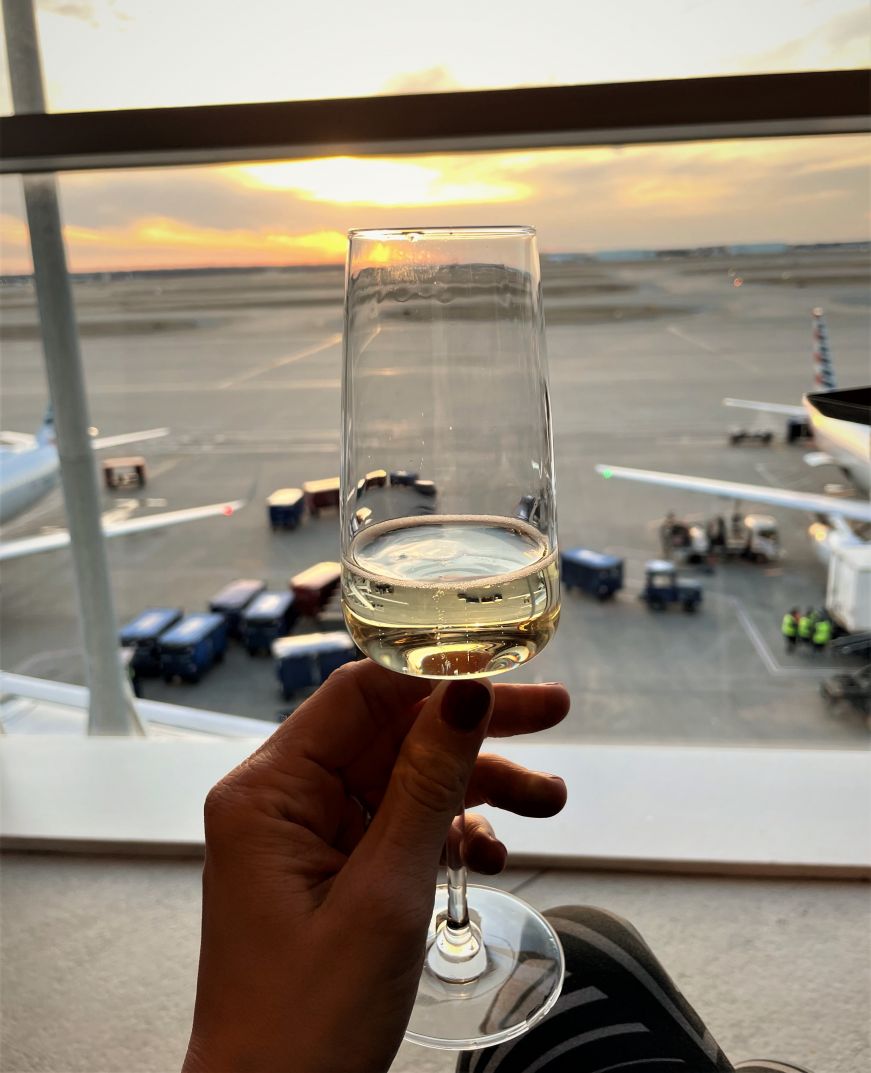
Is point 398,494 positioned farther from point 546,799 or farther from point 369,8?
point 369,8

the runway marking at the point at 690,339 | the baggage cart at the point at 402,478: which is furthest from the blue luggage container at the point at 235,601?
the runway marking at the point at 690,339

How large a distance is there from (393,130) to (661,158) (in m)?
0.88

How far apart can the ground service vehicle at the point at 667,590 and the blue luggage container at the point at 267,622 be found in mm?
2116

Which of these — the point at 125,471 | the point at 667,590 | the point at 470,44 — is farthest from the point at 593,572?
the point at 470,44

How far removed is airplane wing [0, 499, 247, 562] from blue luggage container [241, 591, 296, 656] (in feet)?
2.07

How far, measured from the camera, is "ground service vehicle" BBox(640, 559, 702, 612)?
4.42 meters

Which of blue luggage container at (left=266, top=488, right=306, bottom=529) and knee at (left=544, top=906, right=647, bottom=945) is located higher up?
knee at (left=544, top=906, right=647, bottom=945)

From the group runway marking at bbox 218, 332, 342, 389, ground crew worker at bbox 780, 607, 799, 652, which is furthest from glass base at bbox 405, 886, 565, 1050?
ground crew worker at bbox 780, 607, 799, 652

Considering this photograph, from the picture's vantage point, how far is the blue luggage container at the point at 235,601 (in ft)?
11.2

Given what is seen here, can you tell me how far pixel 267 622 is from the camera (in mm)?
3135

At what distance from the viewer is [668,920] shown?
3.40ft

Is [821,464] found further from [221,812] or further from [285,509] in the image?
[221,812]

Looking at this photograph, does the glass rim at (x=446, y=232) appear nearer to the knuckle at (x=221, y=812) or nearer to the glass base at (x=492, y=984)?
the knuckle at (x=221, y=812)

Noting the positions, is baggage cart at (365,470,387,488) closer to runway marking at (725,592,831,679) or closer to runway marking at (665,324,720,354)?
runway marking at (725,592,831,679)
